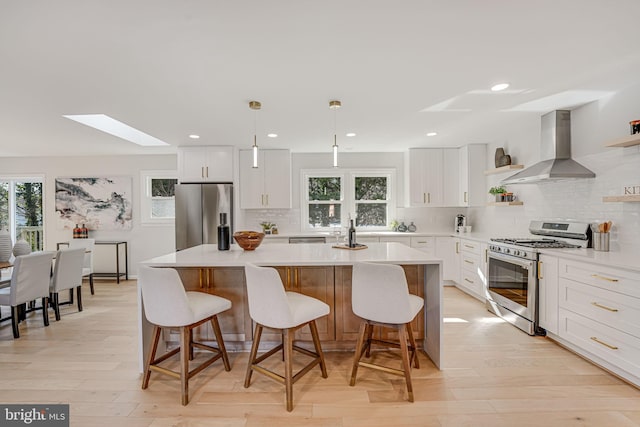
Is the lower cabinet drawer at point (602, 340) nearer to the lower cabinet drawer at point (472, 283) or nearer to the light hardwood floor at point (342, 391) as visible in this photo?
the light hardwood floor at point (342, 391)

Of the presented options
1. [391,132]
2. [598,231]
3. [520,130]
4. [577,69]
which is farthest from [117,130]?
[598,231]

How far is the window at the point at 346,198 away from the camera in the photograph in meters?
5.75

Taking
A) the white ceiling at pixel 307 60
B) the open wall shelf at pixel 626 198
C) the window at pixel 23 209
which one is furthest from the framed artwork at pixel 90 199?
the open wall shelf at pixel 626 198

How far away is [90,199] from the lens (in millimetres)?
5867

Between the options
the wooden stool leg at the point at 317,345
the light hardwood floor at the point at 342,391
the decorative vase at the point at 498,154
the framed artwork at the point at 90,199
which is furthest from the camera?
the framed artwork at the point at 90,199

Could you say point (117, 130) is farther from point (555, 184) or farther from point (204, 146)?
point (555, 184)

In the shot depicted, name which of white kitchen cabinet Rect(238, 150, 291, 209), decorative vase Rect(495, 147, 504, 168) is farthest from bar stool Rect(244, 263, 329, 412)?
decorative vase Rect(495, 147, 504, 168)

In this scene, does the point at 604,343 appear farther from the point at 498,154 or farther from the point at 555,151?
the point at 498,154

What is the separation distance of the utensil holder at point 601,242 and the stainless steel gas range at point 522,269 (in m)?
0.18

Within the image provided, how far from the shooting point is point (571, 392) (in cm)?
223

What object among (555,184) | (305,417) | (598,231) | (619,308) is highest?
(555,184)

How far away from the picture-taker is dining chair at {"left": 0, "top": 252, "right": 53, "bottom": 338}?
319 centimetres

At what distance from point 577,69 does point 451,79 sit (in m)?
0.89

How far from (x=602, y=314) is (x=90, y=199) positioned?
7367 millimetres
